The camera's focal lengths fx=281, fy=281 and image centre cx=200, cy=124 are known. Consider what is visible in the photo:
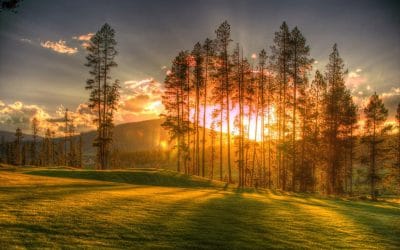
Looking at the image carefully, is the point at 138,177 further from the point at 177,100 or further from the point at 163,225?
the point at 163,225

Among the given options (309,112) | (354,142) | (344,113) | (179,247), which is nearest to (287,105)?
(309,112)

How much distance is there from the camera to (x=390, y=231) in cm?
1559

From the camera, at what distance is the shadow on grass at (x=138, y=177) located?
33.5 meters

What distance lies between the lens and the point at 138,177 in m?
36.0

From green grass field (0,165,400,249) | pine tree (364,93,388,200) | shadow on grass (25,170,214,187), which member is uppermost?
pine tree (364,93,388,200)

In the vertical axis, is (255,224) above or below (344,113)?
below

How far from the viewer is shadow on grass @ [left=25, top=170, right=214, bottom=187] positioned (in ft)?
110

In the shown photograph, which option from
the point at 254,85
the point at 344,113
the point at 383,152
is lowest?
the point at 383,152

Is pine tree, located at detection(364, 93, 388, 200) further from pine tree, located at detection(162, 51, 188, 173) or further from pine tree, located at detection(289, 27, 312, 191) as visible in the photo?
pine tree, located at detection(162, 51, 188, 173)

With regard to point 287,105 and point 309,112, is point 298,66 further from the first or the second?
point 309,112

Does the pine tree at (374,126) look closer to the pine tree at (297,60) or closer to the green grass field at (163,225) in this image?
the pine tree at (297,60)

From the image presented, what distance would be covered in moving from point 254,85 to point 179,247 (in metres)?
40.6

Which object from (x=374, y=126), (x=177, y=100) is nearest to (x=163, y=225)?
(x=177, y=100)

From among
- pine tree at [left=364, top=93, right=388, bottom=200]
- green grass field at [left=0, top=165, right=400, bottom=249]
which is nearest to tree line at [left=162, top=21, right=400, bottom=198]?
pine tree at [left=364, top=93, right=388, bottom=200]
